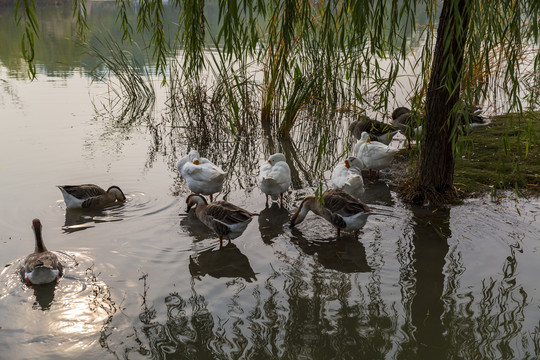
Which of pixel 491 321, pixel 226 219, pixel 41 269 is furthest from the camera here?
pixel 226 219

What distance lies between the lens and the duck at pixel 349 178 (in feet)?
24.7

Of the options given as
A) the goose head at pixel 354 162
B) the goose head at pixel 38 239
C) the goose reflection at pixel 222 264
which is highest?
the goose head at pixel 354 162

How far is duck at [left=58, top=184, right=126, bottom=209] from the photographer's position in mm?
7430

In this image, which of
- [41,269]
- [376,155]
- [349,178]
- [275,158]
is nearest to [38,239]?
[41,269]

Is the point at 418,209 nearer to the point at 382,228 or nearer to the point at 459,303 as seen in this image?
the point at 382,228

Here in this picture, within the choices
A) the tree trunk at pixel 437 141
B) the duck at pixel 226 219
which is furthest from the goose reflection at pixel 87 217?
the tree trunk at pixel 437 141

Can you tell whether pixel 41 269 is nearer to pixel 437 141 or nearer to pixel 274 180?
pixel 274 180

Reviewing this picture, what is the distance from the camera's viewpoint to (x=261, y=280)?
5547 mm

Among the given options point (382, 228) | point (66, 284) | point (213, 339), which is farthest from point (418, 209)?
point (66, 284)

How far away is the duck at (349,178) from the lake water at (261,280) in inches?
16.0

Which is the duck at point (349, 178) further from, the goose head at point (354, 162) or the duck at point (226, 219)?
the duck at point (226, 219)

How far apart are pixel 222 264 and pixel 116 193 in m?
2.55

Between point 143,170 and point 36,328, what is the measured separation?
5.00 meters

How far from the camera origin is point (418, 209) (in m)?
7.43
